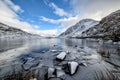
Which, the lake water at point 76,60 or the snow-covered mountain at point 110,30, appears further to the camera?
the snow-covered mountain at point 110,30

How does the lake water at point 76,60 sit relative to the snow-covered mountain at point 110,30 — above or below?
below

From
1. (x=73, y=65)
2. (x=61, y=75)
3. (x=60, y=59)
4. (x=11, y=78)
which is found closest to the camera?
(x=11, y=78)

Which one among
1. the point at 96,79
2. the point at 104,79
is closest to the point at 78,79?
the point at 96,79

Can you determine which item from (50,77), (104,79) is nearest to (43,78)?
(50,77)

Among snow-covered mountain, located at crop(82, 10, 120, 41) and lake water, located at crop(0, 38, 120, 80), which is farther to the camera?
snow-covered mountain, located at crop(82, 10, 120, 41)

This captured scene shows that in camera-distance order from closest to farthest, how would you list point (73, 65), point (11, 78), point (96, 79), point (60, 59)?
point (11, 78) → point (96, 79) → point (73, 65) → point (60, 59)

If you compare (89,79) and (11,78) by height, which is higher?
(11,78)

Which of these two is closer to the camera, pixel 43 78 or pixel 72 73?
pixel 43 78

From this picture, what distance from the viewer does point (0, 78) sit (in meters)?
7.40

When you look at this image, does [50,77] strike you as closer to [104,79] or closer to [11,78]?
[11,78]

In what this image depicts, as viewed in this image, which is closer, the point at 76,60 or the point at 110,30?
the point at 76,60

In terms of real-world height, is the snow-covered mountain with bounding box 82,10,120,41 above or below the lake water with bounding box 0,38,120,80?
above

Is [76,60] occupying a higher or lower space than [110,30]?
lower

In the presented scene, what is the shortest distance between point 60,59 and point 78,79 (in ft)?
19.6
